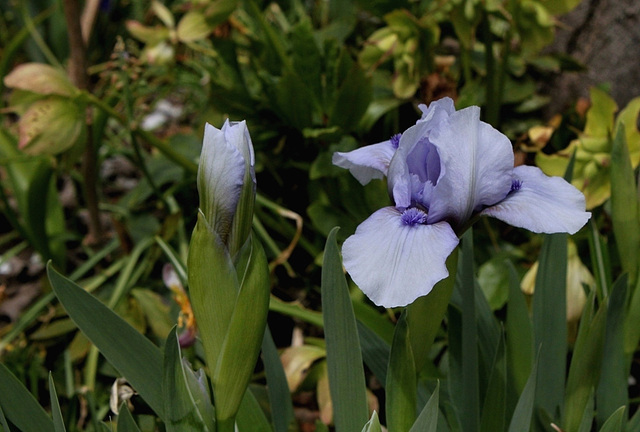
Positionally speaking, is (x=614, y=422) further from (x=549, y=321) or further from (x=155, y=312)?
(x=155, y=312)

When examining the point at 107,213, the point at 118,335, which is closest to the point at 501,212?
the point at 118,335

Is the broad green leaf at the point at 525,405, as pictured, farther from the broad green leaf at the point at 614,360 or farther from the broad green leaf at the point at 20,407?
the broad green leaf at the point at 20,407

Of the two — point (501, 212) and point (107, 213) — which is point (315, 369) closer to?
point (501, 212)

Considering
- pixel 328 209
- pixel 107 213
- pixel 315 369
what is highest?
pixel 328 209

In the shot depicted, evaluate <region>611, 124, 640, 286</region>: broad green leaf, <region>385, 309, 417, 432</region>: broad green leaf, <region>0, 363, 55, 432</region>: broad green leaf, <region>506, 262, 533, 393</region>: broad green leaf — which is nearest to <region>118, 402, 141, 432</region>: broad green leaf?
<region>0, 363, 55, 432</region>: broad green leaf

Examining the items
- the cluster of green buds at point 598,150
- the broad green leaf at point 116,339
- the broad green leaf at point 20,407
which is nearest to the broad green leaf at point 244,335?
the broad green leaf at point 116,339

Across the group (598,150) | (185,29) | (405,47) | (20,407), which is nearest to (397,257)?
(20,407)

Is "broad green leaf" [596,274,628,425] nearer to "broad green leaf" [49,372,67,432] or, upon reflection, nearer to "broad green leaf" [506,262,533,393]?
"broad green leaf" [506,262,533,393]
